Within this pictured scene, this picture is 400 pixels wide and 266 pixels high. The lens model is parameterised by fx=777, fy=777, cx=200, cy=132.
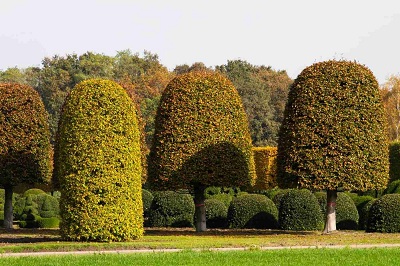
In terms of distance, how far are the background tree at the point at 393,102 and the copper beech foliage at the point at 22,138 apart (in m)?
40.4

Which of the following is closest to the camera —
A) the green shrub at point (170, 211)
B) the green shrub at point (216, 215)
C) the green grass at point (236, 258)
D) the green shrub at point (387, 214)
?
the green grass at point (236, 258)

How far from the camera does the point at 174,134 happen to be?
87.4 ft

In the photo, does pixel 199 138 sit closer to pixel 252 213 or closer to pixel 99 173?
pixel 252 213

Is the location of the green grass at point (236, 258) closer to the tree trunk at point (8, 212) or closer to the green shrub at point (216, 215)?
the green shrub at point (216, 215)

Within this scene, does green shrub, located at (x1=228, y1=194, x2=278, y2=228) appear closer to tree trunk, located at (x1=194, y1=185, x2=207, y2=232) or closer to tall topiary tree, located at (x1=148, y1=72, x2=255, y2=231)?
tree trunk, located at (x1=194, y1=185, x2=207, y2=232)

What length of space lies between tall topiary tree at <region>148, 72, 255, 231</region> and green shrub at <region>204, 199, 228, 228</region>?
16.3 feet

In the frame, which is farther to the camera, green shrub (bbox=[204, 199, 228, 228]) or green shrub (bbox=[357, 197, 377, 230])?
green shrub (bbox=[204, 199, 228, 228])

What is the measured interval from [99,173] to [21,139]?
10074mm

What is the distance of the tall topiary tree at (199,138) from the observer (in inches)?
1048

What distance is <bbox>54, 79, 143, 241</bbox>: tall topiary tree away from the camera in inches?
831

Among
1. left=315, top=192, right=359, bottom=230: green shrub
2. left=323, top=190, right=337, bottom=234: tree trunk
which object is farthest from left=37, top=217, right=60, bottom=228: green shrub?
left=323, top=190, right=337, bottom=234: tree trunk

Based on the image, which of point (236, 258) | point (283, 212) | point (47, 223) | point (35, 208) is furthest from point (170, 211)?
point (236, 258)

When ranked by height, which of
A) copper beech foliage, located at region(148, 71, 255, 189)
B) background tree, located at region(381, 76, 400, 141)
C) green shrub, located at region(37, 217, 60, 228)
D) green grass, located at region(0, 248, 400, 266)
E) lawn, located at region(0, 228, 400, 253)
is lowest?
green grass, located at region(0, 248, 400, 266)

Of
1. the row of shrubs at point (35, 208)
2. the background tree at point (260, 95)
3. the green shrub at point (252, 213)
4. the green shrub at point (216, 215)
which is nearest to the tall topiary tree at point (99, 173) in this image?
the green shrub at point (252, 213)
